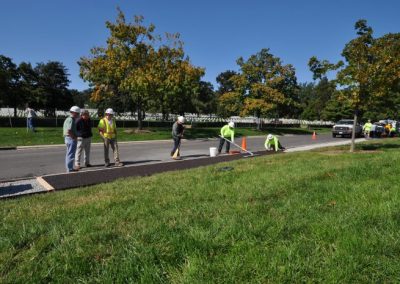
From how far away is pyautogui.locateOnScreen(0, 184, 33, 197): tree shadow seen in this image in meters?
6.73

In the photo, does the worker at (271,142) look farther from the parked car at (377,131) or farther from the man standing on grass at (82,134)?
the parked car at (377,131)

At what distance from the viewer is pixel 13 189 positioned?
7.09 metres

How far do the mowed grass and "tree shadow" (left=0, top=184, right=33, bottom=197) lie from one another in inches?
50.9

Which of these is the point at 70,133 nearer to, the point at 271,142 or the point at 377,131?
the point at 271,142

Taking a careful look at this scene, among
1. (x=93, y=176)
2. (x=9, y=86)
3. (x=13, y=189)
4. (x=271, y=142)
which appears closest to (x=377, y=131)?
(x=271, y=142)

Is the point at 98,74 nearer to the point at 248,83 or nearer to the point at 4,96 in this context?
the point at 4,96

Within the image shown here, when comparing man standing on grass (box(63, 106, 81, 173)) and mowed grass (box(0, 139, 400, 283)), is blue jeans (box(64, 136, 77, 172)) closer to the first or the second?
man standing on grass (box(63, 106, 81, 173))

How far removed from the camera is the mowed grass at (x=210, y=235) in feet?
9.12

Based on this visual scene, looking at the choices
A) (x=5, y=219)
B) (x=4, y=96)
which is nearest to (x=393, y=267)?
(x=5, y=219)

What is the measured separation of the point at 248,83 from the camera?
42.0 meters

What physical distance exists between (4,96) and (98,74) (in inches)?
666

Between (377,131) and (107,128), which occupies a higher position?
(107,128)

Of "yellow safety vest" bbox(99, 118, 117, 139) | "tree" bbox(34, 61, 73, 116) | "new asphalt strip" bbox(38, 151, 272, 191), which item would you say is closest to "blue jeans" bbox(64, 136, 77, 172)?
"new asphalt strip" bbox(38, 151, 272, 191)

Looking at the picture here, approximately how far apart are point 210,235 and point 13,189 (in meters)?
5.33
